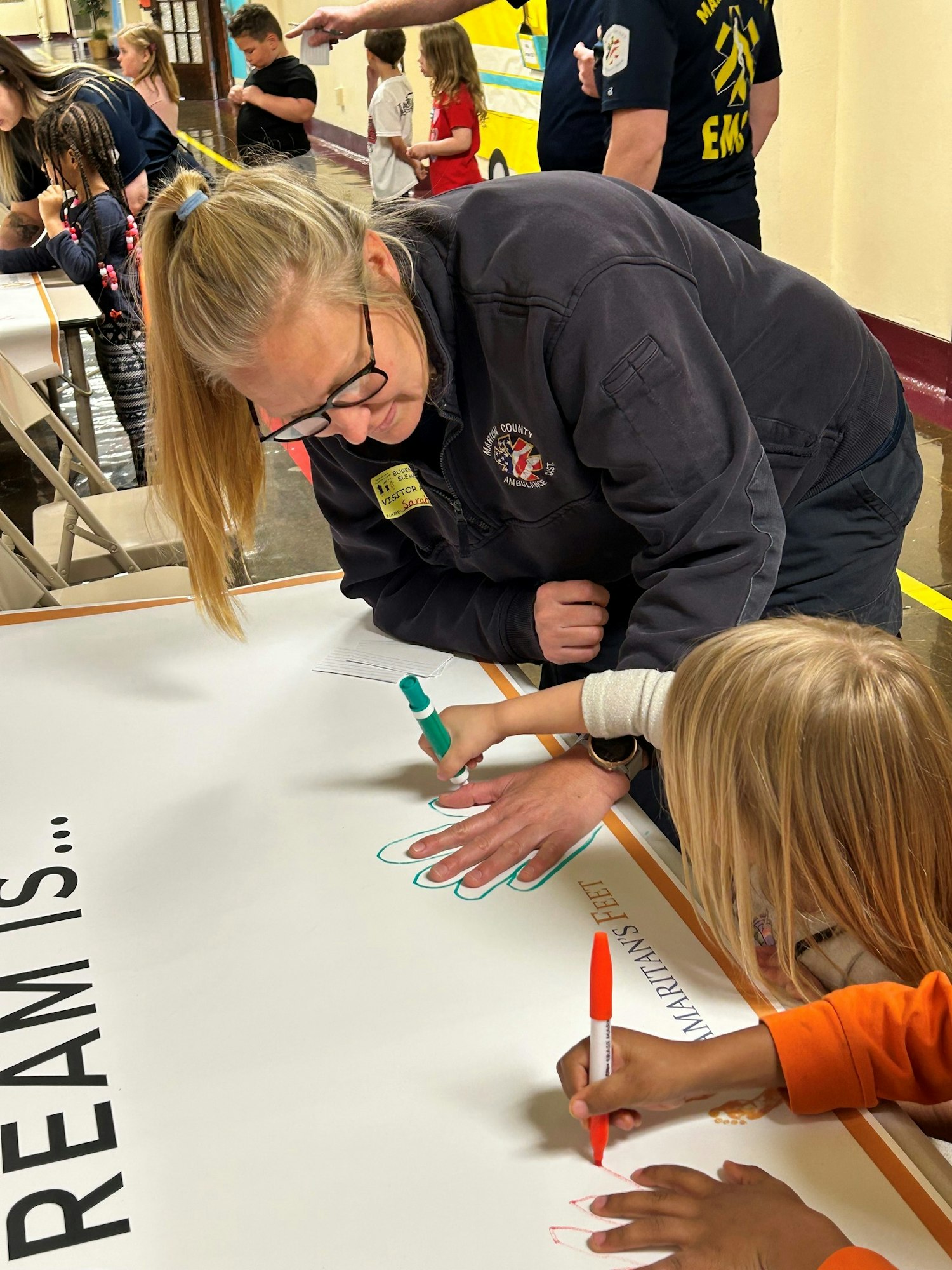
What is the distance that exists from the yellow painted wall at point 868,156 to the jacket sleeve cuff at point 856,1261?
11.3 ft

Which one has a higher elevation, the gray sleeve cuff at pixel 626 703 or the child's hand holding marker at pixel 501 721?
the gray sleeve cuff at pixel 626 703

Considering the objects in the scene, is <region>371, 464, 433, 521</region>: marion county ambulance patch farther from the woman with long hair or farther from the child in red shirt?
the child in red shirt

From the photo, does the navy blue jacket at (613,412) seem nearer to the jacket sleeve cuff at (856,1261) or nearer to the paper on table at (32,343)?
the jacket sleeve cuff at (856,1261)

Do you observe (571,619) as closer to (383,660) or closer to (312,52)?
(383,660)

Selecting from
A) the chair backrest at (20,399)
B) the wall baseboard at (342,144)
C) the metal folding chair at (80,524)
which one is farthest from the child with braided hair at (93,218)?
the wall baseboard at (342,144)

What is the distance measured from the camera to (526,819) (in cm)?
113

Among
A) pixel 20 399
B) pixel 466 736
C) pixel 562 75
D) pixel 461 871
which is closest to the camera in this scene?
pixel 461 871

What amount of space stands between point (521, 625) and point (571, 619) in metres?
0.07

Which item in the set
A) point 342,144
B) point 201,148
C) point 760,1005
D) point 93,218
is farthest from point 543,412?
point 201,148

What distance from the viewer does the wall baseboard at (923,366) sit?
3.73 m

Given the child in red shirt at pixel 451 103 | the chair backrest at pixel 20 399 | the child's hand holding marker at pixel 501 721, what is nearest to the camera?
the child's hand holding marker at pixel 501 721

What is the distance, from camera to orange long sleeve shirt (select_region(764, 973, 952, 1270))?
2.68ft

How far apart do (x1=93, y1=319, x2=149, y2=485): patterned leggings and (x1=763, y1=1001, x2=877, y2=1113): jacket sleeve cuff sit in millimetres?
2999


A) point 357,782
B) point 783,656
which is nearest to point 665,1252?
point 783,656
